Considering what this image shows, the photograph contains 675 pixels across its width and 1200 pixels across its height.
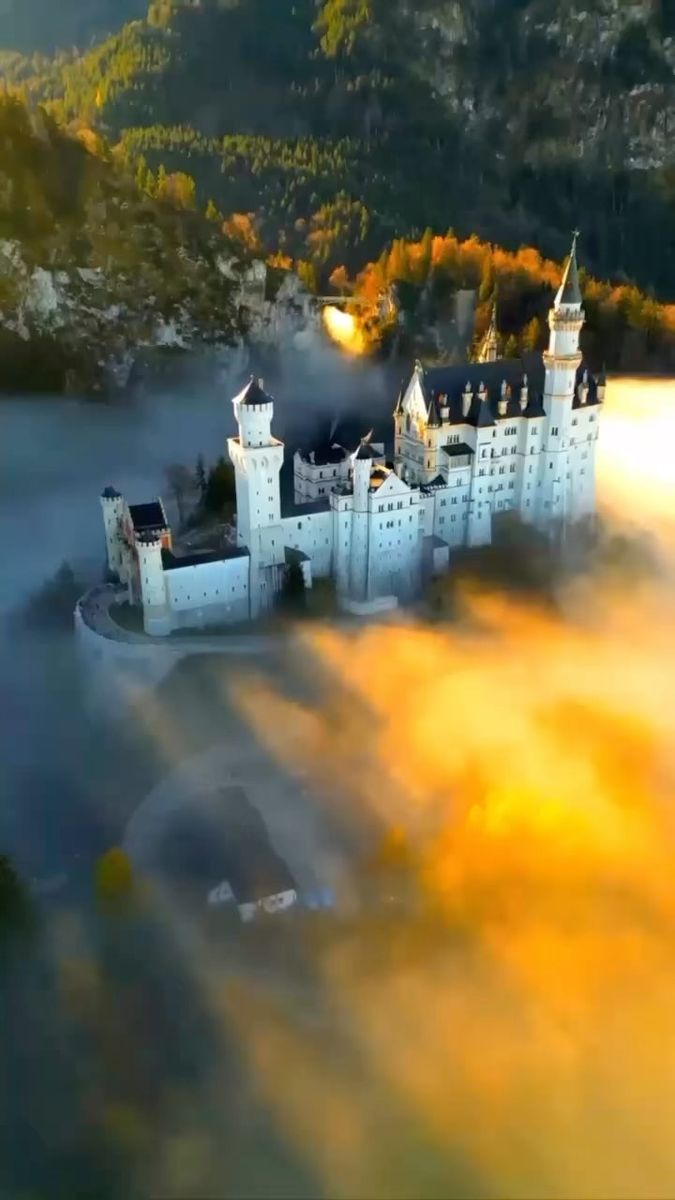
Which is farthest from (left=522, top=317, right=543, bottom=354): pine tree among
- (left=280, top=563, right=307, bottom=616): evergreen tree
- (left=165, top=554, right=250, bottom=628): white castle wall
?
(left=165, top=554, right=250, bottom=628): white castle wall

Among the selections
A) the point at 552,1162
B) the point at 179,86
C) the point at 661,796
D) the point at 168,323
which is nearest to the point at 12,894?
the point at 552,1162

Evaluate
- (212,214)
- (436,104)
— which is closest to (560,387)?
(212,214)

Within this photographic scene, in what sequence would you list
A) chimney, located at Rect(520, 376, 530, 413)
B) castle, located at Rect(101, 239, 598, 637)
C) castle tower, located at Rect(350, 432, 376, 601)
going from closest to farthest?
castle, located at Rect(101, 239, 598, 637) < castle tower, located at Rect(350, 432, 376, 601) < chimney, located at Rect(520, 376, 530, 413)

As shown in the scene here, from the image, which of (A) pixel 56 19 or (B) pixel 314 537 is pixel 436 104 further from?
(B) pixel 314 537

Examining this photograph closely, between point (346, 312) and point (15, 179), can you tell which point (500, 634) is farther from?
point (15, 179)

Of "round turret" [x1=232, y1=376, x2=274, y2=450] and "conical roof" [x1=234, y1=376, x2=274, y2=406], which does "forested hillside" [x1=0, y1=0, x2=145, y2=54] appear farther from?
"round turret" [x1=232, y1=376, x2=274, y2=450]
